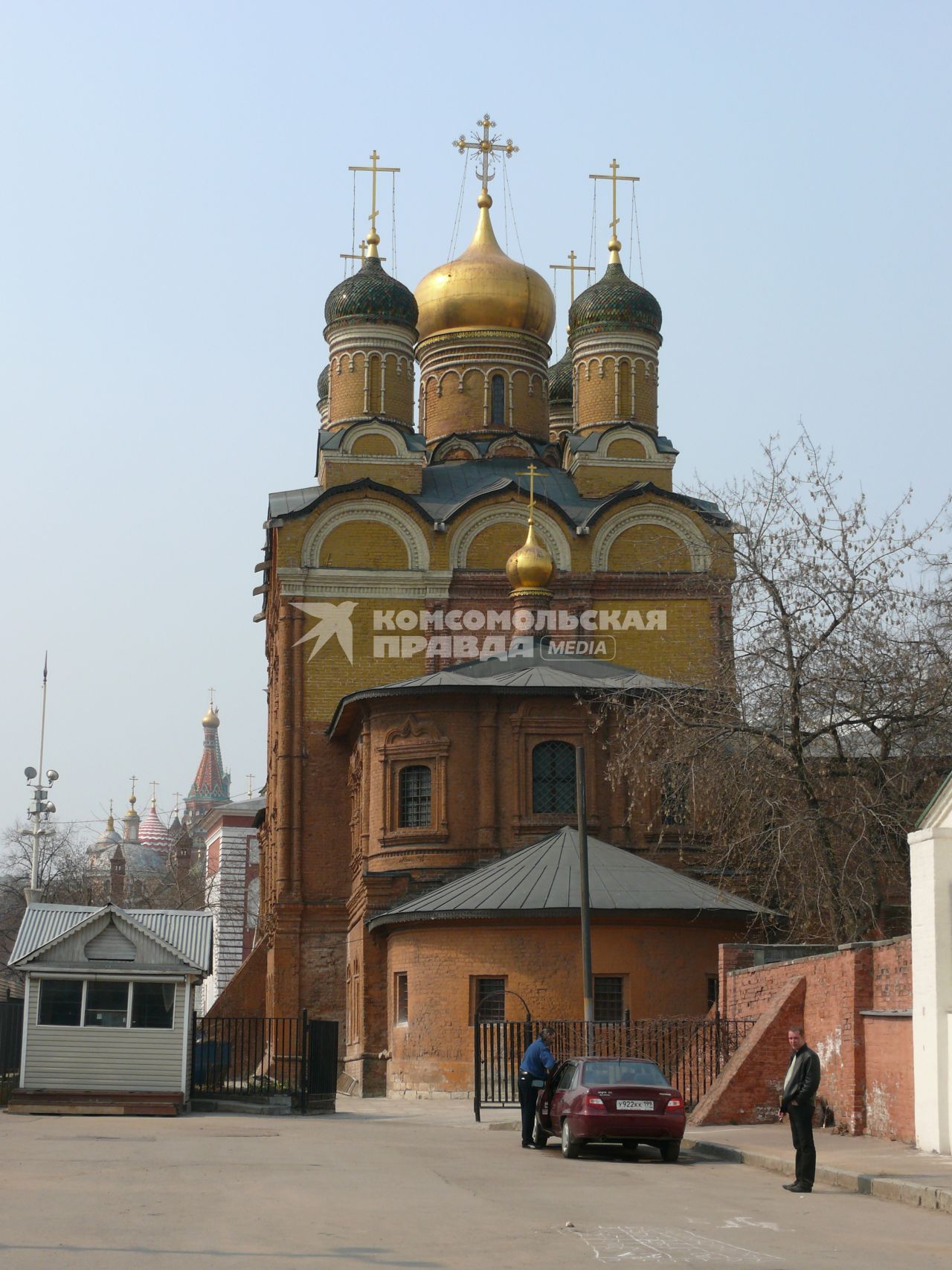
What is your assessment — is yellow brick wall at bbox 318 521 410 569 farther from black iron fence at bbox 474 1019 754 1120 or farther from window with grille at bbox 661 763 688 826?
black iron fence at bbox 474 1019 754 1120

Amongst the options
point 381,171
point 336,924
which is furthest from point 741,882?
point 381,171

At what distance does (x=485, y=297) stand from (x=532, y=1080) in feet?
107

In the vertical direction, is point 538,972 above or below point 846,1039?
above

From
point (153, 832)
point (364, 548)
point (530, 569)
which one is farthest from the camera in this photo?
point (153, 832)

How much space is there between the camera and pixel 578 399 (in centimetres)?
4584

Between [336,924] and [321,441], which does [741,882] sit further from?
[321,441]

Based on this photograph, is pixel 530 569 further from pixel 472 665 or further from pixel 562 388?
pixel 562 388

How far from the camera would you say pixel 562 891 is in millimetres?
29609

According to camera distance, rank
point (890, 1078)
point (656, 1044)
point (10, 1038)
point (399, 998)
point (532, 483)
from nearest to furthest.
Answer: point (890, 1078)
point (656, 1044)
point (10, 1038)
point (399, 998)
point (532, 483)

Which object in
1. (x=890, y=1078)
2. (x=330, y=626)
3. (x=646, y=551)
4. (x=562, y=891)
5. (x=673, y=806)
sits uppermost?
(x=646, y=551)

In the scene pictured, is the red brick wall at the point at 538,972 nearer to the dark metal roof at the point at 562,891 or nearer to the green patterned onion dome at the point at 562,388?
the dark metal roof at the point at 562,891

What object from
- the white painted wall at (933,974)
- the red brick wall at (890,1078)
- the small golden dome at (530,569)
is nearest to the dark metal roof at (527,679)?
the small golden dome at (530,569)

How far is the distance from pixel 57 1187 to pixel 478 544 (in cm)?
2916

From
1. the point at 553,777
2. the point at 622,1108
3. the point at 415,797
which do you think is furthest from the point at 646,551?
the point at 622,1108
